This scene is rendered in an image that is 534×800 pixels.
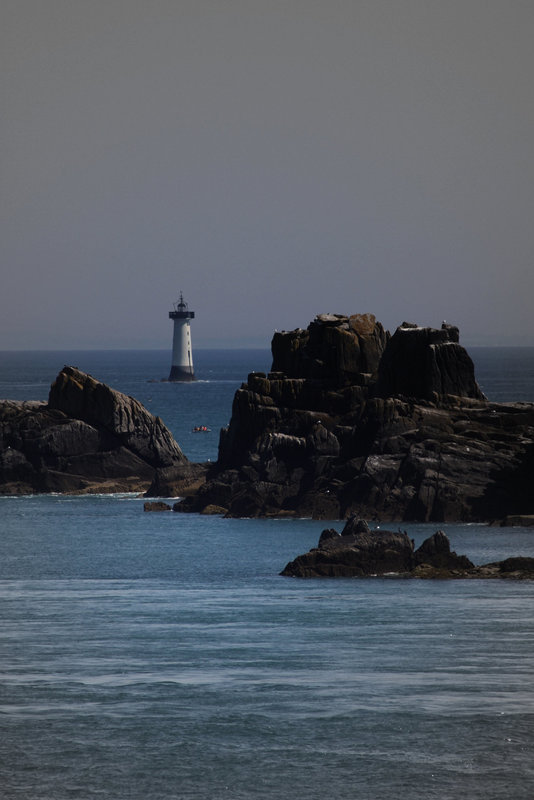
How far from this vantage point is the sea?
4334 cm

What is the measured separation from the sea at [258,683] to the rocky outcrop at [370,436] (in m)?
13.2

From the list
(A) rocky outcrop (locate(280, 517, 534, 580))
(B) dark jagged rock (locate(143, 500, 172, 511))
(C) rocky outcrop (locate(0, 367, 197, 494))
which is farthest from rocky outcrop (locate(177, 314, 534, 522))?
(A) rocky outcrop (locate(280, 517, 534, 580))

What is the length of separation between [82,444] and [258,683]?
81449mm

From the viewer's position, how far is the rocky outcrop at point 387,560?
76438mm

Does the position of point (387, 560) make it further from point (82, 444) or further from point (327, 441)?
point (82, 444)

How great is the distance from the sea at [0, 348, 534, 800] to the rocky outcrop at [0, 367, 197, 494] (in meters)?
43.8

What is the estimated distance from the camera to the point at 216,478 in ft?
386

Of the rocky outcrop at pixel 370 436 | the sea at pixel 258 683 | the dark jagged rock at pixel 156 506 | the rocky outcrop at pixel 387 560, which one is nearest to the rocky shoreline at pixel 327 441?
the rocky outcrop at pixel 370 436

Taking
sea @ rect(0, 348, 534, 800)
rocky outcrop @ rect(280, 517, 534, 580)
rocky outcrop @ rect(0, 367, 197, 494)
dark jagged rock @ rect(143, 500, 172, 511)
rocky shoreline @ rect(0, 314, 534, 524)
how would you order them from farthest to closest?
rocky outcrop @ rect(0, 367, 197, 494), dark jagged rock @ rect(143, 500, 172, 511), rocky shoreline @ rect(0, 314, 534, 524), rocky outcrop @ rect(280, 517, 534, 580), sea @ rect(0, 348, 534, 800)

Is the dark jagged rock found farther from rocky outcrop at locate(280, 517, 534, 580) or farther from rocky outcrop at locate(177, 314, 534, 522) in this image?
rocky outcrop at locate(280, 517, 534, 580)

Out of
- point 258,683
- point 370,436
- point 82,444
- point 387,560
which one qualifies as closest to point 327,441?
point 370,436

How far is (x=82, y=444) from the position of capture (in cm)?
13425

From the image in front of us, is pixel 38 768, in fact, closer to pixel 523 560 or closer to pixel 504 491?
pixel 523 560

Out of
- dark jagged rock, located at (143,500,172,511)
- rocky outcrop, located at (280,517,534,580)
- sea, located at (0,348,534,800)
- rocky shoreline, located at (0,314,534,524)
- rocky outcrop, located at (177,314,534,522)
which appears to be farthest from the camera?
dark jagged rock, located at (143,500,172,511)
